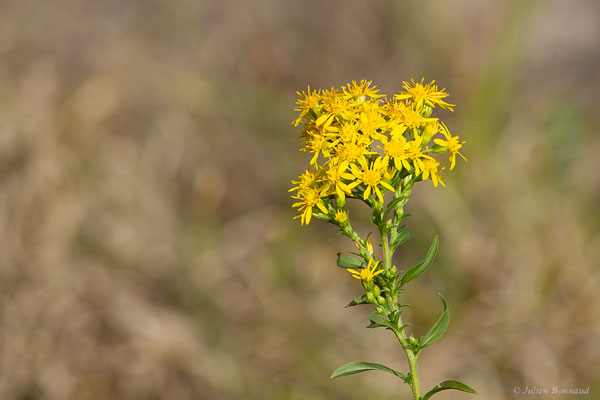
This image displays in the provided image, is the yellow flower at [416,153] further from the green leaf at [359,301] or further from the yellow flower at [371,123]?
the green leaf at [359,301]

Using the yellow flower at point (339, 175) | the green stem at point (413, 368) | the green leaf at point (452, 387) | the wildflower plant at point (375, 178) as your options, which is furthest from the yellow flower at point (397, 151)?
the green leaf at point (452, 387)

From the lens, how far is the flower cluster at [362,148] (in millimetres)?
1767

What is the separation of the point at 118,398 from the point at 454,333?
2.92 metres

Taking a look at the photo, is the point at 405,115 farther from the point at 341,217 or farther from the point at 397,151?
the point at 341,217

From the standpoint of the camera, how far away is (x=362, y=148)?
175 cm

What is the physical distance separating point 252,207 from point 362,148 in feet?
16.0

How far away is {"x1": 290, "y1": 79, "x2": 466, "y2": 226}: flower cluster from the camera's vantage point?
1.77 m

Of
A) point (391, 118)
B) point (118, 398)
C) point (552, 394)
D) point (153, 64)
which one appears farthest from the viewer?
point (153, 64)

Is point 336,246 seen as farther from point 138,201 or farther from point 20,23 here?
point 20,23

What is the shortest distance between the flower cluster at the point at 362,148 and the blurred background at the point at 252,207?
3141mm

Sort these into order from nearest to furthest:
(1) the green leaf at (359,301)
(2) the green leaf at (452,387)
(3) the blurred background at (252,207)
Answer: (2) the green leaf at (452,387) → (1) the green leaf at (359,301) → (3) the blurred background at (252,207)

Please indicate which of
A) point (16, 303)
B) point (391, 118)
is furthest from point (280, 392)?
point (391, 118)

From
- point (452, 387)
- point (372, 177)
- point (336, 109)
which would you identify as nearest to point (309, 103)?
point (336, 109)

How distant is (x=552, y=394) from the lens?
4.39 metres
